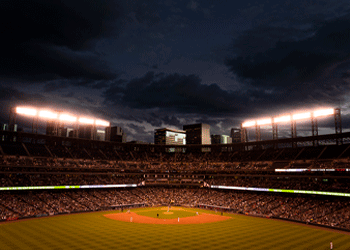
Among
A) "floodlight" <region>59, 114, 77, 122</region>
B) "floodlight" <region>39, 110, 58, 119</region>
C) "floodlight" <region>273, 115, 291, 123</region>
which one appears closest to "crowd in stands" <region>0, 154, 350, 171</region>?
"floodlight" <region>39, 110, 58, 119</region>

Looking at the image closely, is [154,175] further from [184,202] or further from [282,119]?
[282,119]

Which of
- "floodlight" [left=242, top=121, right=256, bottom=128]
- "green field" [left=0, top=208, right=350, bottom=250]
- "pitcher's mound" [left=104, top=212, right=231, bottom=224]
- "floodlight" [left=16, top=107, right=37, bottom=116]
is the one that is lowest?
"pitcher's mound" [left=104, top=212, right=231, bottom=224]

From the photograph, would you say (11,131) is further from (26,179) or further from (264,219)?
(264,219)

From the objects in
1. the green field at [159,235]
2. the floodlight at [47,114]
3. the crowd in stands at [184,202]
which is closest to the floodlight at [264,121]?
the crowd in stands at [184,202]

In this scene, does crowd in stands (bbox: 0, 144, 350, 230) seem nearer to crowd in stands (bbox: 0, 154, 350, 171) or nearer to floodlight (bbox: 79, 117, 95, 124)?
crowd in stands (bbox: 0, 154, 350, 171)

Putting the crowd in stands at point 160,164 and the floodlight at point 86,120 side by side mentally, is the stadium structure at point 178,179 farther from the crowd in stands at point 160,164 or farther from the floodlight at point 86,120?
the floodlight at point 86,120

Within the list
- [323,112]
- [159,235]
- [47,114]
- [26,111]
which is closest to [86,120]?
[47,114]
